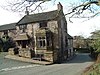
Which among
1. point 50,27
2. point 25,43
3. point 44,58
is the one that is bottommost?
point 44,58

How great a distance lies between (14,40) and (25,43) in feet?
13.3

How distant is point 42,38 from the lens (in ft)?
153

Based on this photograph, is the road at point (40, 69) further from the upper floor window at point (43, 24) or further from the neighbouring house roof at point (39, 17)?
the neighbouring house roof at point (39, 17)

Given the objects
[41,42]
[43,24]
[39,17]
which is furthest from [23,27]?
[41,42]

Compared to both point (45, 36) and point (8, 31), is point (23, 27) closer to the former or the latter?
point (8, 31)

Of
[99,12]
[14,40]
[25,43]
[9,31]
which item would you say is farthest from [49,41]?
[99,12]

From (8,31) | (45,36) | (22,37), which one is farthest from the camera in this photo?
(8,31)

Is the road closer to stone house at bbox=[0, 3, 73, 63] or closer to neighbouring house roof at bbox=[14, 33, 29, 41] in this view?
stone house at bbox=[0, 3, 73, 63]

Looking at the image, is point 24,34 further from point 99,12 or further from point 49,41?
point 99,12

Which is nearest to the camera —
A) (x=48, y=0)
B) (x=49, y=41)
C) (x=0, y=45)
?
(x=48, y=0)

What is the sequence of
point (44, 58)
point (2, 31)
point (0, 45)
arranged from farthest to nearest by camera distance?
point (2, 31) → point (0, 45) → point (44, 58)

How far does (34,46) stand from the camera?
49.1m

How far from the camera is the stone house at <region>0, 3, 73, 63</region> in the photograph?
44062mm

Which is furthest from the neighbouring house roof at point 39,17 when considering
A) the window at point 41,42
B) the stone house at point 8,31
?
the stone house at point 8,31
